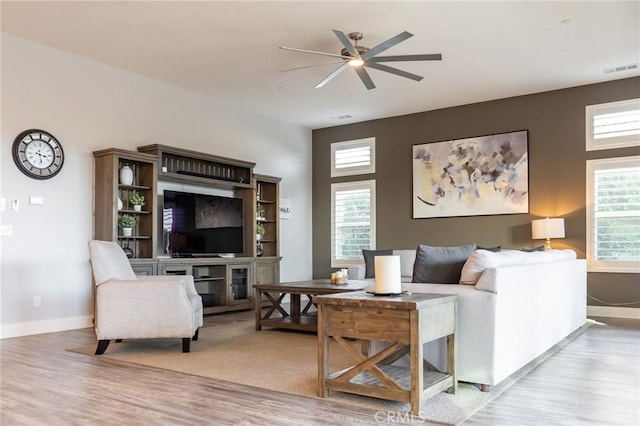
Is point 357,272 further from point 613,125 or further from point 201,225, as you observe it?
point 613,125

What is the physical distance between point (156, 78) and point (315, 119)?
3009mm

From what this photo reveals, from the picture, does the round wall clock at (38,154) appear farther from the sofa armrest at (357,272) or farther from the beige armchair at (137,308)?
the sofa armrest at (357,272)

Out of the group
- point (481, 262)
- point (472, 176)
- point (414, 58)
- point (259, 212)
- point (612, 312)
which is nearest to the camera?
point (481, 262)

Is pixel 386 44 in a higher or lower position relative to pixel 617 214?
higher

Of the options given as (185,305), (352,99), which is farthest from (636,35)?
(185,305)

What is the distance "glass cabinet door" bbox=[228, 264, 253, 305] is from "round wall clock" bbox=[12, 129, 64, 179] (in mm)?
2563

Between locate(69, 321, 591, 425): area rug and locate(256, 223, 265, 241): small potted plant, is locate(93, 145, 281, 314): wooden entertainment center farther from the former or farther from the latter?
locate(69, 321, 591, 425): area rug

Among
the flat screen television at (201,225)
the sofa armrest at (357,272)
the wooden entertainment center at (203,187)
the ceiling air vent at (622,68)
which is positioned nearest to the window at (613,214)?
the ceiling air vent at (622,68)

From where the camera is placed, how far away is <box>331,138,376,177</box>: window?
8.91 m

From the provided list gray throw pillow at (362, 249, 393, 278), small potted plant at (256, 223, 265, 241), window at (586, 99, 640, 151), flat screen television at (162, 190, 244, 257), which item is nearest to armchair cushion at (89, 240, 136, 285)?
flat screen television at (162, 190, 244, 257)

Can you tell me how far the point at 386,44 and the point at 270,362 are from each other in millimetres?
2906

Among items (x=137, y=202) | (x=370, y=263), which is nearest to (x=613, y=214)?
(x=370, y=263)

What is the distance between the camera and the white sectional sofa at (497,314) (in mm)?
3096
